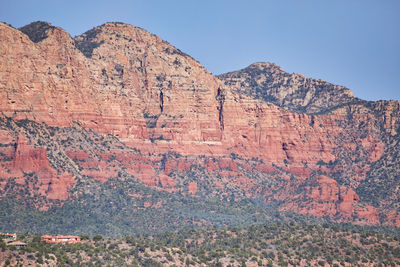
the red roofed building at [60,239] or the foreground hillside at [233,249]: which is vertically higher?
the red roofed building at [60,239]

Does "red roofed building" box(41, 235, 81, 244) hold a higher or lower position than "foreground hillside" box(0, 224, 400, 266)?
higher

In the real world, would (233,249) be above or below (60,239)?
below

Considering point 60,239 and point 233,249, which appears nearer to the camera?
point 60,239

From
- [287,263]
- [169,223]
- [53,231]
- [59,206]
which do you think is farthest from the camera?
[169,223]

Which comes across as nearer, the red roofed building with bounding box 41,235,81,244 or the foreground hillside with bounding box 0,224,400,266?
the foreground hillside with bounding box 0,224,400,266

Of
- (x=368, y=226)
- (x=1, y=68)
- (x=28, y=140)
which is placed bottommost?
(x=368, y=226)

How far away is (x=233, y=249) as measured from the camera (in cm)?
14550

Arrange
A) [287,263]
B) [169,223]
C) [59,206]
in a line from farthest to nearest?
[169,223] → [59,206] → [287,263]

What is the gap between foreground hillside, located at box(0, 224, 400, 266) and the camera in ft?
416

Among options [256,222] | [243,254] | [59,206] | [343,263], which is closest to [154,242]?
[243,254]

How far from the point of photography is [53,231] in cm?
16762

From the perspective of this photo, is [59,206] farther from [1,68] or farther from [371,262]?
[371,262]

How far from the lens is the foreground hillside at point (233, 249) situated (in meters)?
127

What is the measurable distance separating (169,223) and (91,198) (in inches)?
627
